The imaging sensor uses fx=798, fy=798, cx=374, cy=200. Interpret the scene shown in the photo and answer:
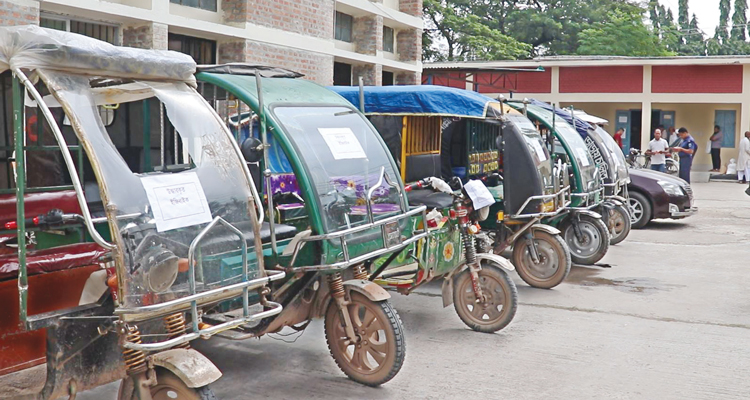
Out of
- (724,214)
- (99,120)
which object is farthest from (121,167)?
(724,214)

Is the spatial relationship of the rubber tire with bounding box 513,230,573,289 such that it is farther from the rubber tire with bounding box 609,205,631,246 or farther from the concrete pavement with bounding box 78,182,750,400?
the rubber tire with bounding box 609,205,631,246

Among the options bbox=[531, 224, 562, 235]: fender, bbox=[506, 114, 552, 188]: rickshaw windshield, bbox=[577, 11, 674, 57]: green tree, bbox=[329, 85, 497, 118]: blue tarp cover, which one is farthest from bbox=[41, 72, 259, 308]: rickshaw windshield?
bbox=[577, 11, 674, 57]: green tree

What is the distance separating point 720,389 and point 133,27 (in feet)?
27.5

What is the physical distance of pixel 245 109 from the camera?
7199mm

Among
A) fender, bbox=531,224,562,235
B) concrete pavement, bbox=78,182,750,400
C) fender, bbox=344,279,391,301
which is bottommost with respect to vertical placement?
concrete pavement, bbox=78,182,750,400

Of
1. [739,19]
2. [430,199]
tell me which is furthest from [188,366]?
[739,19]

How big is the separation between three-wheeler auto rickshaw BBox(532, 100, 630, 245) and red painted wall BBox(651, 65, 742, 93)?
15761 millimetres

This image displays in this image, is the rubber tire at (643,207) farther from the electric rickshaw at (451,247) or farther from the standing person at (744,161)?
the standing person at (744,161)

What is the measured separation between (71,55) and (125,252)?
3.26 ft

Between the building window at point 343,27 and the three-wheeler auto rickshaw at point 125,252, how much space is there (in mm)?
12392

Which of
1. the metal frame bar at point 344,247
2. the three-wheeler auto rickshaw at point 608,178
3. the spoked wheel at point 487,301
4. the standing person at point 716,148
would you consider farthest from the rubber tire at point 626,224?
the standing person at point 716,148

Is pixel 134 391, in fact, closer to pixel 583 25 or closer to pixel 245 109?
pixel 245 109

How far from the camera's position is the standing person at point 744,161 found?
72.8 ft

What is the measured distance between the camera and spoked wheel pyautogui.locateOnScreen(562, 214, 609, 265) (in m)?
9.72
